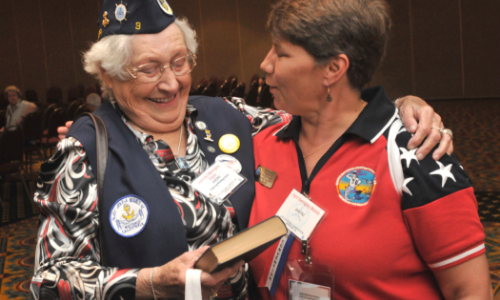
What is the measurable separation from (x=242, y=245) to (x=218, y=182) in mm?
562

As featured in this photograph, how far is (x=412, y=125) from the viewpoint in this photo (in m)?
1.33

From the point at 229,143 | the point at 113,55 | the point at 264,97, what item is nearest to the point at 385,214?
the point at 229,143

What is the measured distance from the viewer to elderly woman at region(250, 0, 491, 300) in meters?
1.22

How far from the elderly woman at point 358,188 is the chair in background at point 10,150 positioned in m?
4.63

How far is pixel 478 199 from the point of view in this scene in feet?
14.5

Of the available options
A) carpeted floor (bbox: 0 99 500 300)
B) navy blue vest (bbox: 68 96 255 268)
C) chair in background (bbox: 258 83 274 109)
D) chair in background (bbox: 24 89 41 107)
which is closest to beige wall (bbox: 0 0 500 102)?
chair in background (bbox: 24 89 41 107)

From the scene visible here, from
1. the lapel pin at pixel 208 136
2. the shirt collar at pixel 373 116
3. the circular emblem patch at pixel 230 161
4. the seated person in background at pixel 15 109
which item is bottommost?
the seated person in background at pixel 15 109

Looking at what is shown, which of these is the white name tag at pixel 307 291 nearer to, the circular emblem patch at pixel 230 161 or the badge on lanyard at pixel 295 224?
the badge on lanyard at pixel 295 224

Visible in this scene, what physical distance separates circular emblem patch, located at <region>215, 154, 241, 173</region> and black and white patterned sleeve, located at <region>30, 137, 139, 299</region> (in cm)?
46

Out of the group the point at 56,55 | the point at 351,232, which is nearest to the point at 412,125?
the point at 351,232

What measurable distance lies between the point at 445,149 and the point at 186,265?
0.78 m

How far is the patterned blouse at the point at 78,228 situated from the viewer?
1356 millimetres

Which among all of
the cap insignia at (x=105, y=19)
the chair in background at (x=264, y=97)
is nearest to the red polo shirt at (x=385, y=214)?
the cap insignia at (x=105, y=19)

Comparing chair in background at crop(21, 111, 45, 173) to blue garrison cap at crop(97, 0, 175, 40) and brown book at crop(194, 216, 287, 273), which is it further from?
brown book at crop(194, 216, 287, 273)
